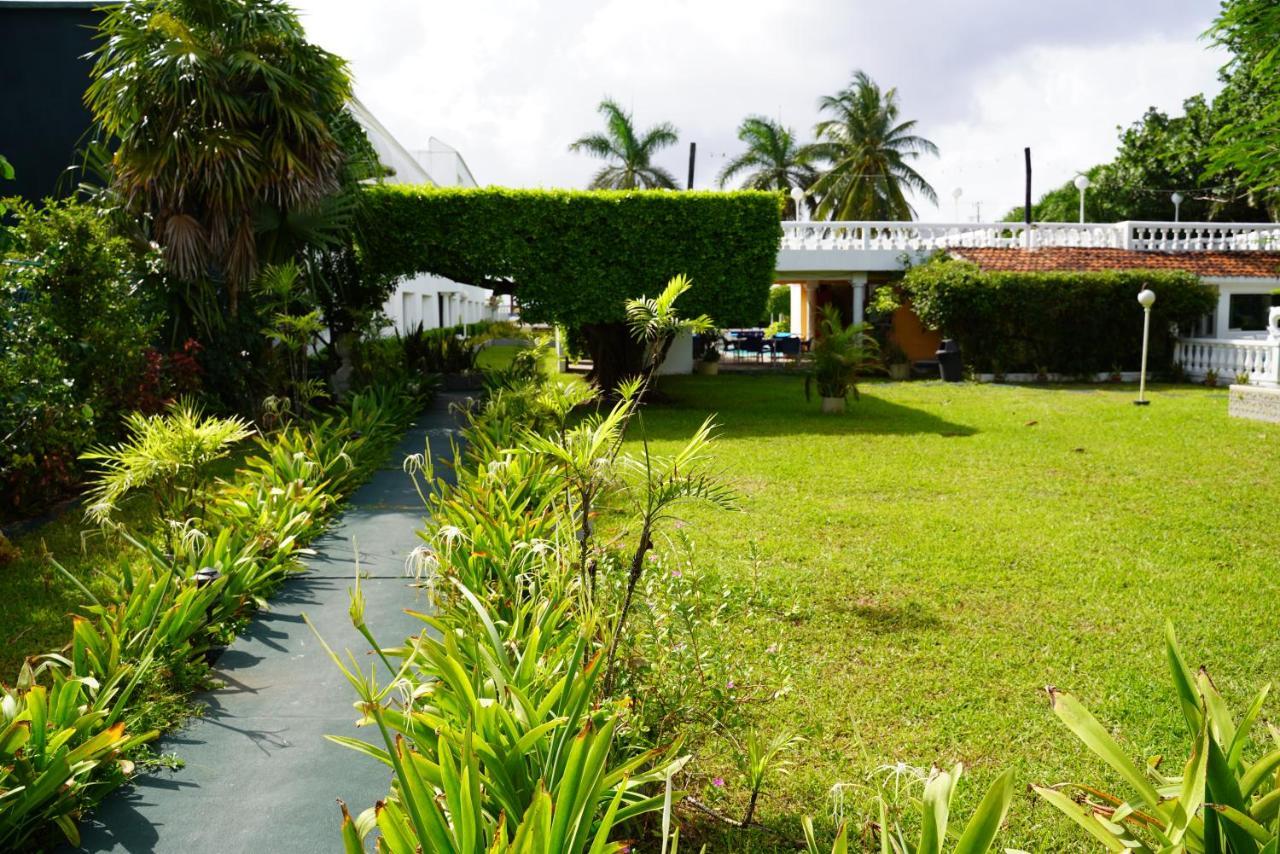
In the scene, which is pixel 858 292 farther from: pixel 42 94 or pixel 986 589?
pixel 986 589

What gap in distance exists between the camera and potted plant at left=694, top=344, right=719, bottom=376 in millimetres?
24127

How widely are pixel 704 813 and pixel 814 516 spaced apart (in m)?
4.79

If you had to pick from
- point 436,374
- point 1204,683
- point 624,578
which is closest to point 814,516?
point 624,578

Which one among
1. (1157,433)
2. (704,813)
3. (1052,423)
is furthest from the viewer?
(1052,423)

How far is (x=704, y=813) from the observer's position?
338cm

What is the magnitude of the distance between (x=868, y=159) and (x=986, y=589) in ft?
113

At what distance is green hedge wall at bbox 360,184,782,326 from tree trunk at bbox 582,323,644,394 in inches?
48.6

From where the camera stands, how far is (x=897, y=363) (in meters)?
23.0

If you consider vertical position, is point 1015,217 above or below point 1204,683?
above

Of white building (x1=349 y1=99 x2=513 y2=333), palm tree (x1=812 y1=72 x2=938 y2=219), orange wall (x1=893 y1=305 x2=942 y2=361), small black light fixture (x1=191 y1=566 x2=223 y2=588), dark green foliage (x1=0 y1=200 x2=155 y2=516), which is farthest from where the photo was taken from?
palm tree (x1=812 y1=72 x2=938 y2=219)

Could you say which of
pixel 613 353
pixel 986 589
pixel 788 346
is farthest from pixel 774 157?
pixel 986 589

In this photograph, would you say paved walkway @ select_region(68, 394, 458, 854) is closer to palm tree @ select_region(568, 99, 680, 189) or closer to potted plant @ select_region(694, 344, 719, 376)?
potted plant @ select_region(694, 344, 719, 376)

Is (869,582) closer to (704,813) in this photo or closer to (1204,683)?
(704,813)

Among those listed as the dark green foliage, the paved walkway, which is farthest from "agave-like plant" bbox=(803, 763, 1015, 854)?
the dark green foliage
